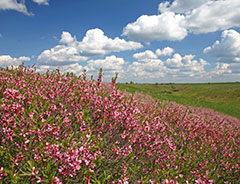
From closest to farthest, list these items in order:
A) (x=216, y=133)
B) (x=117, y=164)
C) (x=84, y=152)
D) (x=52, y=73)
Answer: (x=84, y=152) → (x=117, y=164) → (x=52, y=73) → (x=216, y=133)

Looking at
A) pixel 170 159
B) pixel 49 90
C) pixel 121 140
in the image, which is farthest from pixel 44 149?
pixel 170 159

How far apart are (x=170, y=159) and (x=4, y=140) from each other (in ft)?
13.4

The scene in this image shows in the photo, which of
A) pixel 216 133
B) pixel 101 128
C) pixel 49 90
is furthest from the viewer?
pixel 216 133

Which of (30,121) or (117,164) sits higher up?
(30,121)

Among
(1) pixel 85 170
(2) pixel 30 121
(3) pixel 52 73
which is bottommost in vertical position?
(1) pixel 85 170

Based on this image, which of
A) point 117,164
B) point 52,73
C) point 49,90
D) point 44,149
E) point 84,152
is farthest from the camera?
point 52,73

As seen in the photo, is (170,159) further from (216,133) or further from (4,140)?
(216,133)

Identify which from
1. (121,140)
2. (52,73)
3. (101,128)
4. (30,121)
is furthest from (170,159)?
(52,73)

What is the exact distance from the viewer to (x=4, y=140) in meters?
3.18

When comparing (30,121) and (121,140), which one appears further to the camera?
(121,140)

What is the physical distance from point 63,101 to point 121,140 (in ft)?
7.19

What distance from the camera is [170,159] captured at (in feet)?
16.3

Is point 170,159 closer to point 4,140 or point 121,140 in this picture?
point 121,140

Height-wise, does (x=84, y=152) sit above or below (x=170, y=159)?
above
